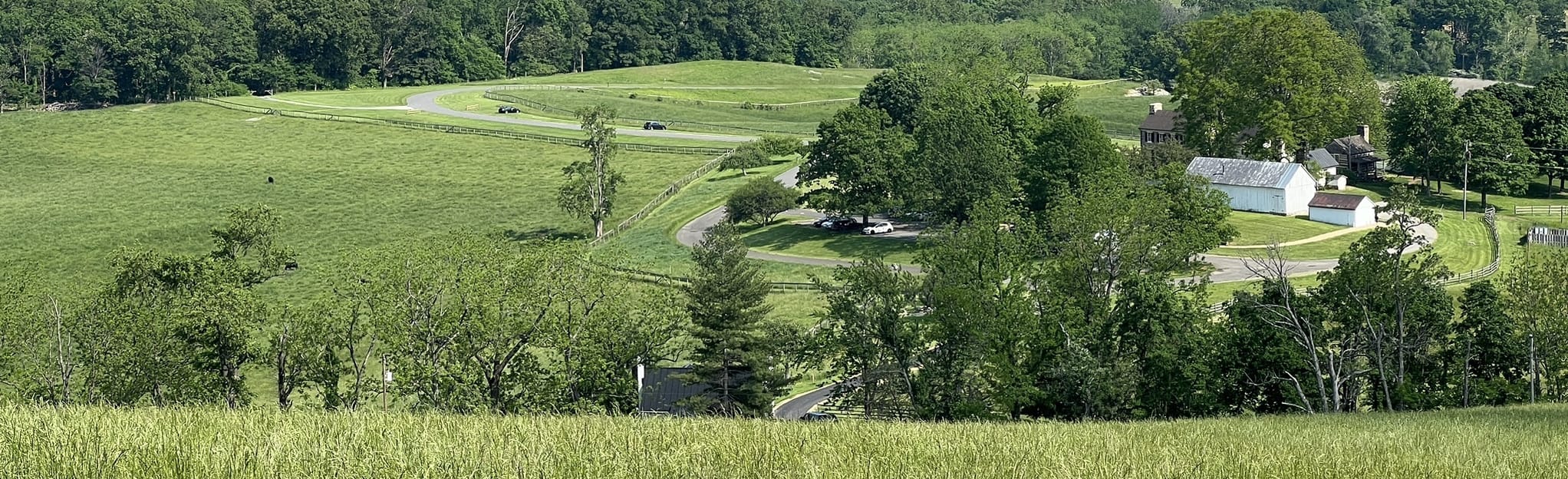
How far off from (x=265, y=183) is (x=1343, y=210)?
247 ft

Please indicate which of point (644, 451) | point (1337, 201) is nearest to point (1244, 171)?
point (1337, 201)

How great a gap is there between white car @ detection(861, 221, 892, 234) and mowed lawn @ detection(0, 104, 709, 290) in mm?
18532

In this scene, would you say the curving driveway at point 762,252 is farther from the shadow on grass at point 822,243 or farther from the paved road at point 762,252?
the shadow on grass at point 822,243

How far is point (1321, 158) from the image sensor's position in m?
95.8

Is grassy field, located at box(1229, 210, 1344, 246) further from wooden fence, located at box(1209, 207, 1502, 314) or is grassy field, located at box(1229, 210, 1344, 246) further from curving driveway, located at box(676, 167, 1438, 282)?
wooden fence, located at box(1209, 207, 1502, 314)

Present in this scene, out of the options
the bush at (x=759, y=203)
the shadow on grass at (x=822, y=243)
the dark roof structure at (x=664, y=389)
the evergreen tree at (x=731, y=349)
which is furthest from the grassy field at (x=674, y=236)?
the evergreen tree at (x=731, y=349)

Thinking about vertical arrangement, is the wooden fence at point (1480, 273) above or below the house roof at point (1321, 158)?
below

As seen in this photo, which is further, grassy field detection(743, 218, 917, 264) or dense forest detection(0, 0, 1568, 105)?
dense forest detection(0, 0, 1568, 105)

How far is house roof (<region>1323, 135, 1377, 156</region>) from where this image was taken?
327ft

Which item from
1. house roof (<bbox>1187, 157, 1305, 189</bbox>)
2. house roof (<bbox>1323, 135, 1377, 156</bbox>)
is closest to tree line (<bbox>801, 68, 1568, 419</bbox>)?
house roof (<bbox>1187, 157, 1305, 189</bbox>)

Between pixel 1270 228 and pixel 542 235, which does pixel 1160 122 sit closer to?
pixel 1270 228

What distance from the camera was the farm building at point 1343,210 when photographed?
80.6 m

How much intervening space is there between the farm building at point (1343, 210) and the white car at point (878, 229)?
23.5 meters

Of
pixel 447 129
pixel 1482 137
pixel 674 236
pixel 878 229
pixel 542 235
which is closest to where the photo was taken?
pixel 878 229
